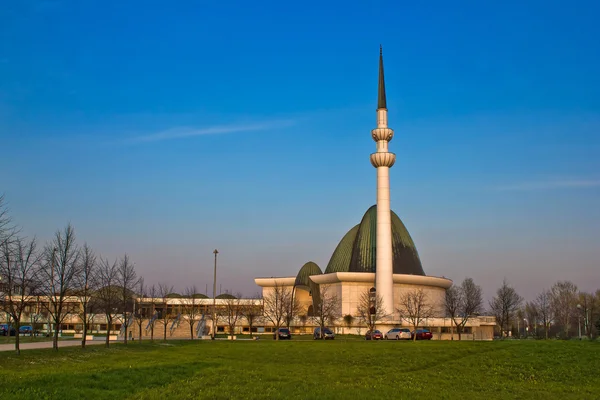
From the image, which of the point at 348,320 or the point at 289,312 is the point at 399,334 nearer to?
the point at 348,320

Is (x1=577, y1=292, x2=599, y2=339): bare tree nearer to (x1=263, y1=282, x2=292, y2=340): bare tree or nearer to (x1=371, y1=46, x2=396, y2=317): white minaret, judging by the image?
(x1=371, y1=46, x2=396, y2=317): white minaret

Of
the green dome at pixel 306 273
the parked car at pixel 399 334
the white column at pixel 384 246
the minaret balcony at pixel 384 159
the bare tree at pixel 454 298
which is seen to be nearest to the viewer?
the parked car at pixel 399 334

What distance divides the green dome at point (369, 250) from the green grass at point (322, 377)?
235 feet

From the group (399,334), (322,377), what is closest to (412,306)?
(399,334)

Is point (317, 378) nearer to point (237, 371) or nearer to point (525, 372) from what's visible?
point (237, 371)

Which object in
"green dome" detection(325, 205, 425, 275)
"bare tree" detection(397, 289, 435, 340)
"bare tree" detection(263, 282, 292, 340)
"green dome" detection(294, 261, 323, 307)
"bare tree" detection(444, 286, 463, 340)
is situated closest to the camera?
"bare tree" detection(263, 282, 292, 340)

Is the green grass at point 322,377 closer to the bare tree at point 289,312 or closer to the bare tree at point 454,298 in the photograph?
the bare tree at point 289,312

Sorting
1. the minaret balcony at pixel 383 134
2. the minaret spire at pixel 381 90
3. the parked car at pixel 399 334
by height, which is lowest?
the parked car at pixel 399 334

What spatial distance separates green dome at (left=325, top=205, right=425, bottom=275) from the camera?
107 meters

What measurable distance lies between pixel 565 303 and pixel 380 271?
37.4m

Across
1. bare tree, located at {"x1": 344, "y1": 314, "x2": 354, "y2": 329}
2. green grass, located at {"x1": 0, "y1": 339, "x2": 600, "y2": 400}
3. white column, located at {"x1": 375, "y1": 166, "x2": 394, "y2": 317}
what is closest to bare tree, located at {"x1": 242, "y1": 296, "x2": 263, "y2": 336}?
bare tree, located at {"x1": 344, "y1": 314, "x2": 354, "y2": 329}

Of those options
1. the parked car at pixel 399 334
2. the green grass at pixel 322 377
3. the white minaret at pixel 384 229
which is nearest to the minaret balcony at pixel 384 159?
the white minaret at pixel 384 229

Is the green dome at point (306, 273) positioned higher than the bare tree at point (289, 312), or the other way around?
the green dome at point (306, 273)

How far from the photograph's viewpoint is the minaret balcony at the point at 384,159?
95.1m
